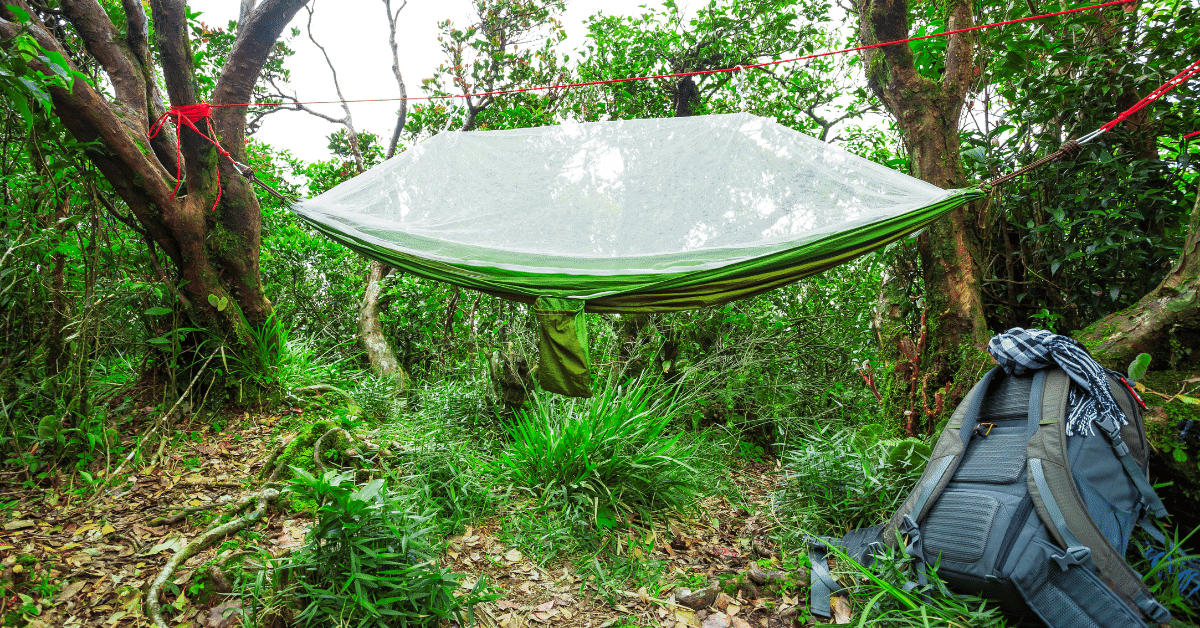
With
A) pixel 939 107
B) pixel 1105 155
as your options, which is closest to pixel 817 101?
pixel 939 107

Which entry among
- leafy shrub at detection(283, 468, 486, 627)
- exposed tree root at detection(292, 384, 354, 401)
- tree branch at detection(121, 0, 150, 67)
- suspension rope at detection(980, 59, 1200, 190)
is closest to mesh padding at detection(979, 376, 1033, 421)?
suspension rope at detection(980, 59, 1200, 190)

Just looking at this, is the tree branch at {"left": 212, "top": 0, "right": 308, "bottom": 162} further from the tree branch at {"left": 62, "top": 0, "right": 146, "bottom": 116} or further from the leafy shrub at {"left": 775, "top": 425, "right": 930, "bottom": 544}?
the leafy shrub at {"left": 775, "top": 425, "right": 930, "bottom": 544}

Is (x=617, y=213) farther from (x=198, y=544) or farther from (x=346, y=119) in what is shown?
(x=346, y=119)

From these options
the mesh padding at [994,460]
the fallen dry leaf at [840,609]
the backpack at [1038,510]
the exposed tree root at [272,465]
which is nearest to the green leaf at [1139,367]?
the backpack at [1038,510]

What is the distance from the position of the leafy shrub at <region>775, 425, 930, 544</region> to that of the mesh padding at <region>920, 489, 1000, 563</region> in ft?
1.24

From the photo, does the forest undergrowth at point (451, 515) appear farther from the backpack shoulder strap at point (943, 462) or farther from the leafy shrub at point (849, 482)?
the backpack shoulder strap at point (943, 462)

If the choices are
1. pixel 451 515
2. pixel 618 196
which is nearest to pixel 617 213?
pixel 618 196

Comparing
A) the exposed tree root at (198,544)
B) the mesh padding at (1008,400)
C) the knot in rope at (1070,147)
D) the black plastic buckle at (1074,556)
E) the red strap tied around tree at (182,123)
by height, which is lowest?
the exposed tree root at (198,544)

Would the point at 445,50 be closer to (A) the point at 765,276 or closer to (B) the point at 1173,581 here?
(A) the point at 765,276

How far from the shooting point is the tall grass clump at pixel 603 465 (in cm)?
197

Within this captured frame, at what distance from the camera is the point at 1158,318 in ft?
5.16

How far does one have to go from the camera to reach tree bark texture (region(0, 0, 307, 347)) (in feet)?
6.48

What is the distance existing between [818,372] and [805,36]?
87.1 inches

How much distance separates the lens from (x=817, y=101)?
3936 millimetres
